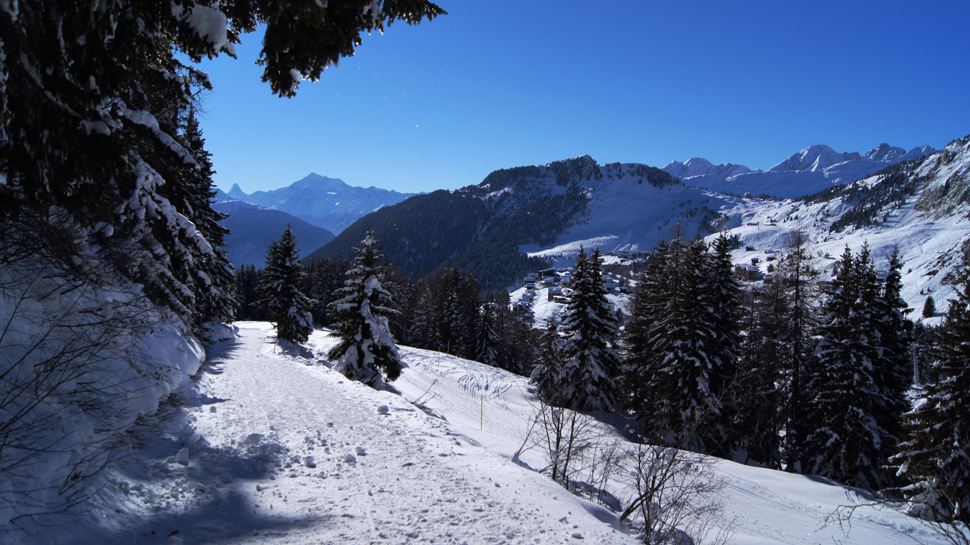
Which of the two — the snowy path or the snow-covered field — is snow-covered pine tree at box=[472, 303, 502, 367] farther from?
the snowy path

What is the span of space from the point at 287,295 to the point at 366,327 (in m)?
12.8

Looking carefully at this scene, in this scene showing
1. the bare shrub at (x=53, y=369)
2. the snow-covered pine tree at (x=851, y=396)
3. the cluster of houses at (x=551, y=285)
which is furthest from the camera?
the cluster of houses at (x=551, y=285)

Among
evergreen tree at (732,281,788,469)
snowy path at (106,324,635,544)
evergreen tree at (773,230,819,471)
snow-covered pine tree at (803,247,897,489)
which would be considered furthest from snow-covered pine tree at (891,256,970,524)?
snowy path at (106,324,635,544)

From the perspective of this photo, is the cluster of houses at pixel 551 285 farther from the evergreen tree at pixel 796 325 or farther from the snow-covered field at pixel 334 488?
the snow-covered field at pixel 334 488

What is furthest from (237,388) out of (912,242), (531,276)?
(912,242)

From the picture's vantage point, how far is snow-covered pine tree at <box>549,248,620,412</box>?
25.8m

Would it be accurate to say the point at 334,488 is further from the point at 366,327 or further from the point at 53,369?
the point at 366,327

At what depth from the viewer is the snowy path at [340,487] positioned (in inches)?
223

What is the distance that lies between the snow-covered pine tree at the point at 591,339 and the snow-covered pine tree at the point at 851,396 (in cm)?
986

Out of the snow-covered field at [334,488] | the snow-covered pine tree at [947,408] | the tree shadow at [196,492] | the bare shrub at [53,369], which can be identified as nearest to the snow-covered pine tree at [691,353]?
the snow-covered pine tree at [947,408]

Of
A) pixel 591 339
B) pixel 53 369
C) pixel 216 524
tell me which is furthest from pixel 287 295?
pixel 216 524

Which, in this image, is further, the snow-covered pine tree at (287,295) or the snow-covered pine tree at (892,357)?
the snow-covered pine tree at (287,295)

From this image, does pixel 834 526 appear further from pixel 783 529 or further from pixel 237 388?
pixel 237 388

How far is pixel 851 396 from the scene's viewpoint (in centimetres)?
1955
